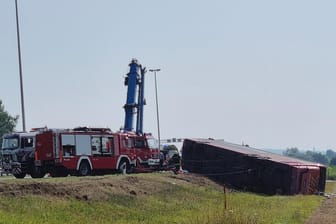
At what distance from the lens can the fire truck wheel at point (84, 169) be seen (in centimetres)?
2958

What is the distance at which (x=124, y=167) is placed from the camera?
33.1m

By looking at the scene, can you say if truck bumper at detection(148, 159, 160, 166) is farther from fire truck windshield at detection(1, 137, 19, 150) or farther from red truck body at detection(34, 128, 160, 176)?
fire truck windshield at detection(1, 137, 19, 150)

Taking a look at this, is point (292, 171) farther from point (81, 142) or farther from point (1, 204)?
point (1, 204)

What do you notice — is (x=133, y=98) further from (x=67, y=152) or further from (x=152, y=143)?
(x=67, y=152)

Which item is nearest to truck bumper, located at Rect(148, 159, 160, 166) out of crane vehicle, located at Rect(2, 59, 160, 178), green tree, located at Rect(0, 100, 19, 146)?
crane vehicle, located at Rect(2, 59, 160, 178)

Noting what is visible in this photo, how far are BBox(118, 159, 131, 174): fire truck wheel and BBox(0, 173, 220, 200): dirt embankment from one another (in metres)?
5.00

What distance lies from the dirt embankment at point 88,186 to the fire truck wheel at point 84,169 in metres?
4.05

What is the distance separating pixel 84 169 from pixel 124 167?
3.59 meters

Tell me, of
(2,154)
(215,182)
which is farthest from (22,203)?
(215,182)

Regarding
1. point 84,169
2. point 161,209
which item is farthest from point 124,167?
point 161,209

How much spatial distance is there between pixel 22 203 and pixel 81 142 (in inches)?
513

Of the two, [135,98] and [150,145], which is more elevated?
[135,98]

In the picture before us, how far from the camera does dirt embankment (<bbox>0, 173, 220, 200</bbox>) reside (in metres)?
18.4

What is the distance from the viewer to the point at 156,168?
37656mm
